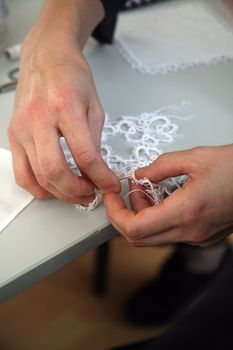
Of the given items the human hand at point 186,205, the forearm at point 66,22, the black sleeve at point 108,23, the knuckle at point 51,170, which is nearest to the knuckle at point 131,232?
the human hand at point 186,205

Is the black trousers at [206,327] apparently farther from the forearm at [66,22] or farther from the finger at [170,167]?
the forearm at [66,22]

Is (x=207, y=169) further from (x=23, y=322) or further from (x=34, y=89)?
(x=23, y=322)

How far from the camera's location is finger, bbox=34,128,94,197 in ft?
1.85

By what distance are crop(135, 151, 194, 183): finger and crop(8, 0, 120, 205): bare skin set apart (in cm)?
5

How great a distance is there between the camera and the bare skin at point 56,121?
57cm

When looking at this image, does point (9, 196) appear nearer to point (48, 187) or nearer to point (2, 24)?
point (48, 187)

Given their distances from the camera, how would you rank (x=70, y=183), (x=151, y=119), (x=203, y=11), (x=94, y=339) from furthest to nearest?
1. (x=94, y=339)
2. (x=203, y=11)
3. (x=151, y=119)
4. (x=70, y=183)

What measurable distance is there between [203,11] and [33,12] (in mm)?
367

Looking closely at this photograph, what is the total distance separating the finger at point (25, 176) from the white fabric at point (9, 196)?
1cm

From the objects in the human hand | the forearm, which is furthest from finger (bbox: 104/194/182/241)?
the forearm

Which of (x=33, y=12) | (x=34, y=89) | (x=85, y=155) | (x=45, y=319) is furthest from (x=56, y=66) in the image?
(x=45, y=319)

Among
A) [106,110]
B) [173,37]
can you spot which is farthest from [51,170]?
[173,37]

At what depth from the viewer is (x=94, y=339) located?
1.17 m

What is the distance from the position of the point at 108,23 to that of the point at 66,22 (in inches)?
5.9
